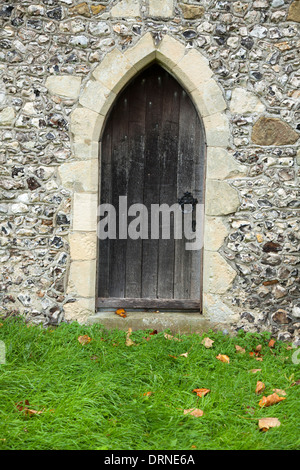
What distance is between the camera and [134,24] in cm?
363

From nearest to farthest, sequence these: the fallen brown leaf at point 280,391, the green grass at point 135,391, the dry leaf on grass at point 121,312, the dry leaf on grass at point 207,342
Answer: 1. the green grass at point 135,391
2. the fallen brown leaf at point 280,391
3. the dry leaf on grass at point 207,342
4. the dry leaf on grass at point 121,312

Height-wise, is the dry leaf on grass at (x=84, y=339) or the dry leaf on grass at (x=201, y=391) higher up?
the dry leaf on grass at (x=84, y=339)

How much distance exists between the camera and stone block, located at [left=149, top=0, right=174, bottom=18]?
3.62 meters

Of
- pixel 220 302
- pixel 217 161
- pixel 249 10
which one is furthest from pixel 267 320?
pixel 249 10

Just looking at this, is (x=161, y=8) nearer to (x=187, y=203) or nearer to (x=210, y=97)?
(x=210, y=97)

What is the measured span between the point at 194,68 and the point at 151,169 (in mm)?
967

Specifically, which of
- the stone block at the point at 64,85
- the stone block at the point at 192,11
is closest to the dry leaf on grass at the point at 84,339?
the stone block at the point at 64,85

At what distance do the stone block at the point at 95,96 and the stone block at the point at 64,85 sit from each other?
0.07 m

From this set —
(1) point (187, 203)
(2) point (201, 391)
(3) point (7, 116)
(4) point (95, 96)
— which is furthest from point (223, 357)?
(3) point (7, 116)

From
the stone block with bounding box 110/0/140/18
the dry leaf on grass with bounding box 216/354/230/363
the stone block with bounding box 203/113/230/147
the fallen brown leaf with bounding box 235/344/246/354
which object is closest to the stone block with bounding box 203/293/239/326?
the fallen brown leaf with bounding box 235/344/246/354

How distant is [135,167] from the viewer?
4012 mm

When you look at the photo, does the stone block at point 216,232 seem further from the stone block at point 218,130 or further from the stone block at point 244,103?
the stone block at point 244,103

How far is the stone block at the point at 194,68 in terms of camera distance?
11.9 feet

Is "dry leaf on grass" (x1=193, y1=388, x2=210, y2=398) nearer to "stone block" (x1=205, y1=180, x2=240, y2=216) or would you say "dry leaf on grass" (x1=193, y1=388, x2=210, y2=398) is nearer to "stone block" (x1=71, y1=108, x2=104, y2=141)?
"stone block" (x1=205, y1=180, x2=240, y2=216)
